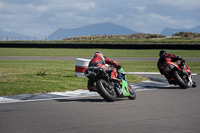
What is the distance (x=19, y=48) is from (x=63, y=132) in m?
48.8

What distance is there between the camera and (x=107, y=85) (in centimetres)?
894

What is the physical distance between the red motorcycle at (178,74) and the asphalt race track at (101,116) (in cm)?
271

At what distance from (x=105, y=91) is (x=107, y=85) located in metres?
0.19

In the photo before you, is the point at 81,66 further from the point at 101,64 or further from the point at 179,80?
the point at 101,64

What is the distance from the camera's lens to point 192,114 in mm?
7219

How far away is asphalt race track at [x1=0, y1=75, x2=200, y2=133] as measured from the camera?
5.80 metres

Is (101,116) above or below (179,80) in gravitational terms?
below

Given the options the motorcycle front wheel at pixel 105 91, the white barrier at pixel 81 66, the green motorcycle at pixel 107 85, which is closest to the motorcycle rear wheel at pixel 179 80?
the green motorcycle at pixel 107 85

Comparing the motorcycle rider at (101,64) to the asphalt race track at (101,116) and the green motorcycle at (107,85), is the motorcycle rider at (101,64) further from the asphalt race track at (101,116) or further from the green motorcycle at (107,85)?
the asphalt race track at (101,116)

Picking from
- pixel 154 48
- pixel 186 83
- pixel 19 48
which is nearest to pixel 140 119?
pixel 186 83

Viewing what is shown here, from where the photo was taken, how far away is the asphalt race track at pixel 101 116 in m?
5.80

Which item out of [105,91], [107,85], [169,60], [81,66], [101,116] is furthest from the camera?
[81,66]

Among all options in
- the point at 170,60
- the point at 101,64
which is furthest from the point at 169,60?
the point at 101,64

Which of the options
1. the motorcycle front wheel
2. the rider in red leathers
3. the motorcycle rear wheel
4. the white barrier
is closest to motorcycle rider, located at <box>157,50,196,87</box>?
the rider in red leathers
